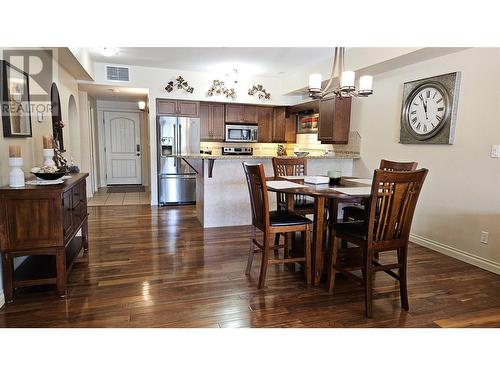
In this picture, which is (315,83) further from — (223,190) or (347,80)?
(223,190)

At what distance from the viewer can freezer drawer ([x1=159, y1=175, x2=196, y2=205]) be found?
6.11 m

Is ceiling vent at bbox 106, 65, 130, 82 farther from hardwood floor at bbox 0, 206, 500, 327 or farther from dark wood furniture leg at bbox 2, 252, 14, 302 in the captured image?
dark wood furniture leg at bbox 2, 252, 14, 302

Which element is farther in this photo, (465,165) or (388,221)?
(465,165)

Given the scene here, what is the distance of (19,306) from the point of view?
7.57 ft

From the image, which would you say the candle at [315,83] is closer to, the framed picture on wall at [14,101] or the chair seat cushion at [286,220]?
the chair seat cushion at [286,220]

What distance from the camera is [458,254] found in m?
3.44

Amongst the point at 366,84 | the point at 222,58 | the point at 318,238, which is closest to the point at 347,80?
the point at 366,84

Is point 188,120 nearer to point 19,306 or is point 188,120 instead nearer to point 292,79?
point 292,79

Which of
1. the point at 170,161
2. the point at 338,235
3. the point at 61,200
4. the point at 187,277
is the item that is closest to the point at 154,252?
the point at 187,277

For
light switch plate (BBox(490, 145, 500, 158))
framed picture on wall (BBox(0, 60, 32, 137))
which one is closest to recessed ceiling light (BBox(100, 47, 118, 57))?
framed picture on wall (BBox(0, 60, 32, 137))

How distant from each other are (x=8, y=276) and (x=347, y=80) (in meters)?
3.15

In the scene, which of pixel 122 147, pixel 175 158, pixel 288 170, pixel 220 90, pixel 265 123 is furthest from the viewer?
pixel 122 147

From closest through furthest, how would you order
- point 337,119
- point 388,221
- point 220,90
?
1. point 388,221
2. point 337,119
3. point 220,90
